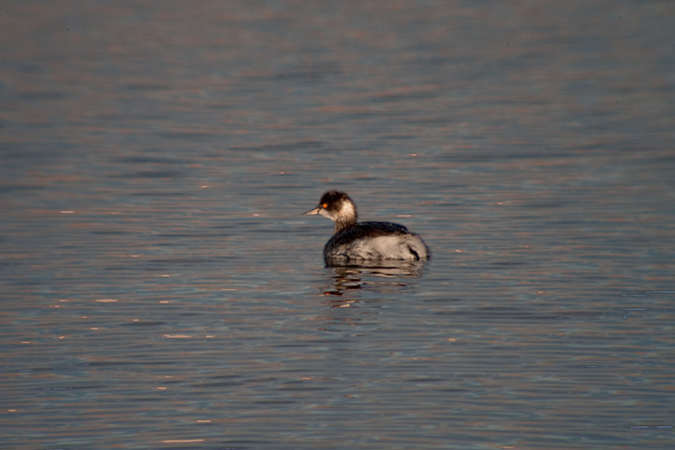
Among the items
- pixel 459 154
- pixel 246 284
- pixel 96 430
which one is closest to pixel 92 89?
pixel 459 154

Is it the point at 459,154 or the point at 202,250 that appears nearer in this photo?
the point at 202,250

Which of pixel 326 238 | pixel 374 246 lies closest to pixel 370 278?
pixel 374 246

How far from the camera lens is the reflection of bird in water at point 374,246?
1502 cm

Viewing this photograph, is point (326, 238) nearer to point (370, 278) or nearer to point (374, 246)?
point (374, 246)

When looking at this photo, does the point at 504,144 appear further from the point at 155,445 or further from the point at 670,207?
the point at 155,445

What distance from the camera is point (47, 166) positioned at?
21375mm

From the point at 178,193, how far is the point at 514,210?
496cm

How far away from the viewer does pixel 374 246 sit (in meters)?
15.4

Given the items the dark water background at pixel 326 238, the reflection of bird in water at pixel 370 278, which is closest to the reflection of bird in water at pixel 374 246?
the reflection of bird in water at pixel 370 278

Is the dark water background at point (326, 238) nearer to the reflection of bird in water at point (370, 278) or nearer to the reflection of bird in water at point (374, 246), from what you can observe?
the reflection of bird in water at point (370, 278)

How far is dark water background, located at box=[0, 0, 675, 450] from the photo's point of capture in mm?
9320

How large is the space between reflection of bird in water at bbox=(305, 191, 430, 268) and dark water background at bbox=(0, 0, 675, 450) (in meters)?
0.32

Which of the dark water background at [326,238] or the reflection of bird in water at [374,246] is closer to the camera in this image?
the dark water background at [326,238]

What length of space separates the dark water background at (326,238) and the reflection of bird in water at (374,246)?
0.32m
